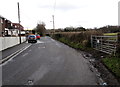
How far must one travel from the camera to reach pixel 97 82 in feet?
19.0

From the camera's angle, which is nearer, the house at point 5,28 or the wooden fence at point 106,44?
the wooden fence at point 106,44

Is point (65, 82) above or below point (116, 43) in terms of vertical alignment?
below

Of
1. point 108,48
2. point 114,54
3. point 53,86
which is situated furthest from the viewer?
point 108,48

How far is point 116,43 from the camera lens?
10.7 meters

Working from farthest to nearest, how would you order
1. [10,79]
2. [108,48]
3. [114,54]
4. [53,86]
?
[108,48], [114,54], [10,79], [53,86]

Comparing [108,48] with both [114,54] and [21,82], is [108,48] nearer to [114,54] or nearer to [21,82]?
[114,54]

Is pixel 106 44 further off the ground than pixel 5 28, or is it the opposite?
pixel 5 28

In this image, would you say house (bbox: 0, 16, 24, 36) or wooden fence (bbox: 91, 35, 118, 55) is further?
house (bbox: 0, 16, 24, 36)

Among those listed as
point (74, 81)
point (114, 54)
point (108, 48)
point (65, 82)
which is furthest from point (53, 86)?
point (108, 48)

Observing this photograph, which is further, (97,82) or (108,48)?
(108,48)

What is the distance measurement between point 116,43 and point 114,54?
886mm

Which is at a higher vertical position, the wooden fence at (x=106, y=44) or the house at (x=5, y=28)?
the house at (x=5, y=28)

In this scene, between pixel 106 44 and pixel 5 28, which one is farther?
pixel 5 28

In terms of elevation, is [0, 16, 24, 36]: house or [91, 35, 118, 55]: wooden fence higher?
[0, 16, 24, 36]: house
